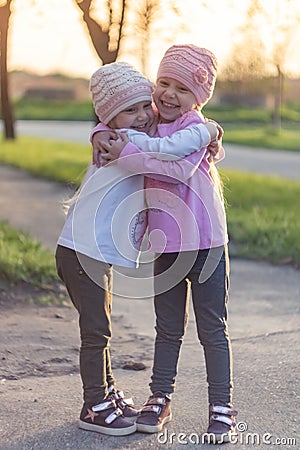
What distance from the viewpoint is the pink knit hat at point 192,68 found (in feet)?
11.0

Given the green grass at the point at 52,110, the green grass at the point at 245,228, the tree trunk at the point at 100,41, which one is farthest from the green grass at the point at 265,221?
the green grass at the point at 52,110

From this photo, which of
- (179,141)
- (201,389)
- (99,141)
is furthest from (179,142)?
(201,389)

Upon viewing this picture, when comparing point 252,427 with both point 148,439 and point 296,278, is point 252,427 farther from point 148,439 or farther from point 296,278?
point 296,278

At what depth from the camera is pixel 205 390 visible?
4102 mm

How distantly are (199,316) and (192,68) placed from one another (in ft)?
3.14

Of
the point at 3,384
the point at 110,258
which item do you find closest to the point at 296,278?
the point at 3,384

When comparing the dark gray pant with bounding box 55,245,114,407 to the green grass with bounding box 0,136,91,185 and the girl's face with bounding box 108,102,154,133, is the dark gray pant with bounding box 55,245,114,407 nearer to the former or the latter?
the girl's face with bounding box 108,102,154,133

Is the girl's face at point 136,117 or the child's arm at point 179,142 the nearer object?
the child's arm at point 179,142

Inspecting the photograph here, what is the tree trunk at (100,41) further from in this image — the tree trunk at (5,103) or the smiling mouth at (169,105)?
the smiling mouth at (169,105)

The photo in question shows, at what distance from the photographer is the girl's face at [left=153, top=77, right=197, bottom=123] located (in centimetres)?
337

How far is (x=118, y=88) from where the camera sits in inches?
131

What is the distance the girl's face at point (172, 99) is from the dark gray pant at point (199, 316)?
541mm

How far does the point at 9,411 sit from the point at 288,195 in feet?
24.8

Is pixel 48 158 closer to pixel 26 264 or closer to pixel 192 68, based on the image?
pixel 26 264
